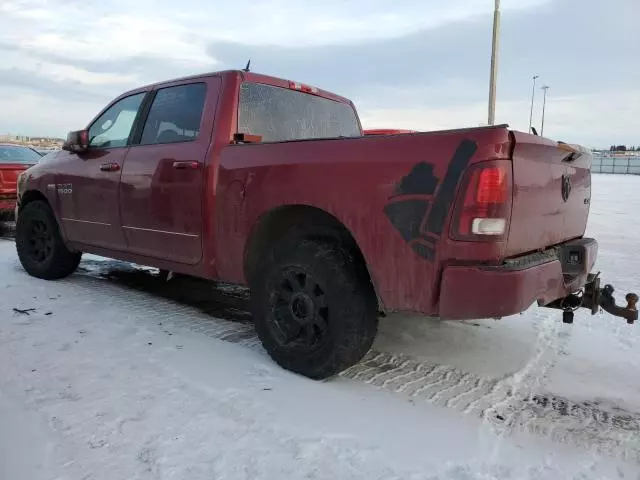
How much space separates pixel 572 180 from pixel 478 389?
1.43 meters

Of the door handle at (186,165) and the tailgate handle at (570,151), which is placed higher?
the tailgate handle at (570,151)

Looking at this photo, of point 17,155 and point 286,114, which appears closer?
point 286,114

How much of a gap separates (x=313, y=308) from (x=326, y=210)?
0.60 metres

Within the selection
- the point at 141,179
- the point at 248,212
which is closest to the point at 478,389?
the point at 248,212

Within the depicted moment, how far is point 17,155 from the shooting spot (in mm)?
10375

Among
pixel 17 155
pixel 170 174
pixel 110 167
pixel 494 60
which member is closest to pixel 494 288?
pixel 170 174

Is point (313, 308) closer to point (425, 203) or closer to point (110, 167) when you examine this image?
point (425, 203)

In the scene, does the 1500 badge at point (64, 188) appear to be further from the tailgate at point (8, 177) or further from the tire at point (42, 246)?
the tailgate at point (8, 177)

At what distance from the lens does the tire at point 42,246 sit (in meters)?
5.61

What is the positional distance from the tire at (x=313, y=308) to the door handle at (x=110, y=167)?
6.21 ft

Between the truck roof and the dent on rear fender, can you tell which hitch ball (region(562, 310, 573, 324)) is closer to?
the dent on rear fender

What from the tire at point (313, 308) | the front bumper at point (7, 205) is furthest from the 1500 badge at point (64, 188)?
the front bumper at point (7, 205)

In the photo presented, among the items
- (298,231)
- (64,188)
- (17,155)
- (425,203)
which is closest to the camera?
(425,203)

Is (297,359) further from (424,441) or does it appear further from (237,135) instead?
(237,135)
